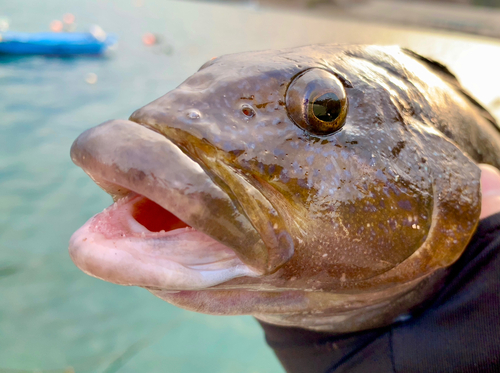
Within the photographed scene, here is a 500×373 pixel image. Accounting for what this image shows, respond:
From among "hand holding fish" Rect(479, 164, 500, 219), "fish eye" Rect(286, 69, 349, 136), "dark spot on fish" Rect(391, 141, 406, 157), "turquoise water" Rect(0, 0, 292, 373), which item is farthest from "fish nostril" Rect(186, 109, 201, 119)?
"turquoise water" Rect(0, 0, 292, 373)

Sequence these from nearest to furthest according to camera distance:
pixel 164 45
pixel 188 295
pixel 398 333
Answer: pixel 188 295 → pixel 398 333 → pixel 164 45

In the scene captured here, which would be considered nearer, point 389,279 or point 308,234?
point 308,234

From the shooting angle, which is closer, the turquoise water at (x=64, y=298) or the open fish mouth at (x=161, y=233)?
the open fish mouth at (x=161, y=233)

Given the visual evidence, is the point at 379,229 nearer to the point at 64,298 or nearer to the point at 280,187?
the point at 280,187

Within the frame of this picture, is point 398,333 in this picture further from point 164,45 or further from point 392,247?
point 164,45

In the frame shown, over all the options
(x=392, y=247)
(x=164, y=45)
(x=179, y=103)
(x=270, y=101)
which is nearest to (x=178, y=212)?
(x=179, y=103)

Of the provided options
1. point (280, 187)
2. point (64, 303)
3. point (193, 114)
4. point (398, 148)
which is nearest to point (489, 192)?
point (398, 148)

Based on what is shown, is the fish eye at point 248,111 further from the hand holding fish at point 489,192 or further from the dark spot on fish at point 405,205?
the hand holding fish at point 489,192

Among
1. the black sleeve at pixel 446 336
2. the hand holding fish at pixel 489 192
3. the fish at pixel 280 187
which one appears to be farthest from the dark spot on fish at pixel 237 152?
the hand holding fish at pixel 489 192
